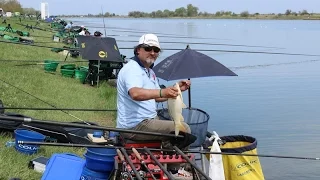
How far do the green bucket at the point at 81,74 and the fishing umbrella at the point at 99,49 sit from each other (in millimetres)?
1104

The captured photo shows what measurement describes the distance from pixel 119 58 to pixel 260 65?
9.45 metres

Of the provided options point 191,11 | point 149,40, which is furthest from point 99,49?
point 191,11

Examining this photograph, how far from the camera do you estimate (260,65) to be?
2062 centimetres

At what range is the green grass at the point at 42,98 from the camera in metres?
5.32

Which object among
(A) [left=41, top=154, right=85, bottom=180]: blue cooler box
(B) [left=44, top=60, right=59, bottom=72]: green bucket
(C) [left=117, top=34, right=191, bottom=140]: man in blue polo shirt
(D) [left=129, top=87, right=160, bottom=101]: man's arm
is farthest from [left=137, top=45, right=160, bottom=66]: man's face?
(B) [left=44, top=60, right=59, bottom=72]: green bucket

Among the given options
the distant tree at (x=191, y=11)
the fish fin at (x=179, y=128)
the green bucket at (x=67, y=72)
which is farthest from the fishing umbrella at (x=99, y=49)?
the distant tree at (x=191, y=11)

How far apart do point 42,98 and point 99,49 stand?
3.04 m

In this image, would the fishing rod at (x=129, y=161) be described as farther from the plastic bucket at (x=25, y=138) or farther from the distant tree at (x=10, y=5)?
the distant tree at (x=10, y=5)

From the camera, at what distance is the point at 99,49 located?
12.7m

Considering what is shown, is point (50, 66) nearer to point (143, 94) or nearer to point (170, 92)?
point (143, 94)

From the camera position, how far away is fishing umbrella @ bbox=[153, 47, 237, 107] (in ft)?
18.5

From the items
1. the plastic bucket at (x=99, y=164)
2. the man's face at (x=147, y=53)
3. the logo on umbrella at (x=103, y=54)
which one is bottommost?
the plastic bucket at (x=99, y=164)

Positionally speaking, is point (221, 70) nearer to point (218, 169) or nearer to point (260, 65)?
point (218, 169)

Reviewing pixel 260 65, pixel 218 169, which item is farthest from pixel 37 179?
pixel 260 65
